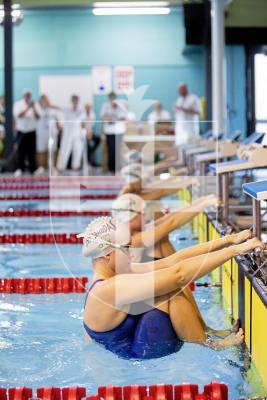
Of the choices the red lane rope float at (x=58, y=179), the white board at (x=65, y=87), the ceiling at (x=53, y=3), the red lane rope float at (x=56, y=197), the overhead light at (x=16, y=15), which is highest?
the ceiling at (x=53, y=3)

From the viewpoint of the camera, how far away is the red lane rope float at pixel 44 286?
5.91 m

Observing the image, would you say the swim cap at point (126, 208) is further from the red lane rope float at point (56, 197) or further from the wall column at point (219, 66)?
the wall column at point (219, 66)

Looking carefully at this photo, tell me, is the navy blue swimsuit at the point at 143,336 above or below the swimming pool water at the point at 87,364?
above

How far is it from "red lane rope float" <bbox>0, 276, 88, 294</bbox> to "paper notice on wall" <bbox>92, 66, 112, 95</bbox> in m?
14.3

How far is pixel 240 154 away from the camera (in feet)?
20.8

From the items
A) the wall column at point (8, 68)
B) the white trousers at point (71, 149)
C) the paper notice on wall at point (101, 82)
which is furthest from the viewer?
the paper notice on wall at point (101, 82)

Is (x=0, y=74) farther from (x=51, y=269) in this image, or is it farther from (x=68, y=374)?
(x=68, y=374)

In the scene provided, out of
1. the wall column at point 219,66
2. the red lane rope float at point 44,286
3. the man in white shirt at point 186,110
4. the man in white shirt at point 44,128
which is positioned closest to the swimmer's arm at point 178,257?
the red lane rope float at point 44,286

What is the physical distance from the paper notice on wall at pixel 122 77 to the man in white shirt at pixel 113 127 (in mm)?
1626

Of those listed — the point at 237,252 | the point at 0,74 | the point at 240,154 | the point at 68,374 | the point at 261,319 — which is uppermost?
the point at 0,74

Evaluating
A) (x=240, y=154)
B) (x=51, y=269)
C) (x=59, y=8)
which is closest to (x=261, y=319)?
(x=240, y=154)

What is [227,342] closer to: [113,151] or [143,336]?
[143,336]

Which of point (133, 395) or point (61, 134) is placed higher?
point (61, 134)

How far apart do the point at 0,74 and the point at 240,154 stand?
14.6m
